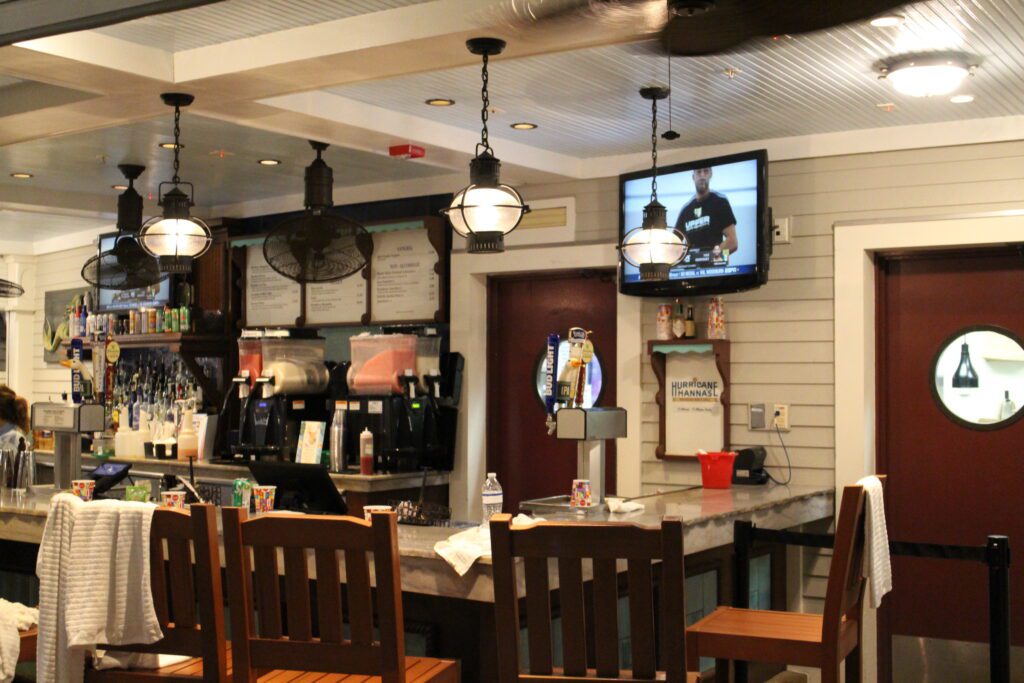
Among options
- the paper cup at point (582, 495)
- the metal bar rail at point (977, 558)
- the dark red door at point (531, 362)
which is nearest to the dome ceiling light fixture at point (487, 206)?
the paper cup at point (582, 495)

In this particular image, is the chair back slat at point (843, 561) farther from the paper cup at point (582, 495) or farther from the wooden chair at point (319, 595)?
the wooden chair at point (319, 595)

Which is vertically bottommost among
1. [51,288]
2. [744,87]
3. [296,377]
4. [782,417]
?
[782,417]

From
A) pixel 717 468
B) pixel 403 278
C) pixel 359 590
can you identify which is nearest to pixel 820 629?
pixel 359 590

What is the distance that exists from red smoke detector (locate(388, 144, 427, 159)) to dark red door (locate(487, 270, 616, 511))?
1380mm

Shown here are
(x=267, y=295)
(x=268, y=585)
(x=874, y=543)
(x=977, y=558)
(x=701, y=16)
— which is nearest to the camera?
(x=268, y=585)

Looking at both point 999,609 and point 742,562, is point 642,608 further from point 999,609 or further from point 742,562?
point 742,562

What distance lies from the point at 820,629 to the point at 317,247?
3250mm

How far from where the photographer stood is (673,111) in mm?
5594

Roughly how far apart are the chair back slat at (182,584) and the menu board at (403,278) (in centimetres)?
430

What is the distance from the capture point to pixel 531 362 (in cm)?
712

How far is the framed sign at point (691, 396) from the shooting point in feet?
20.3

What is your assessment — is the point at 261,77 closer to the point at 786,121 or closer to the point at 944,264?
the point at 786,121

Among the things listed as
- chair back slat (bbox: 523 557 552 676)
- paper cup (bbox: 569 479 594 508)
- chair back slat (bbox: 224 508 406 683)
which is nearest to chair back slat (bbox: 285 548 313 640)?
chair back slat (bbox: 224 508 406 683)

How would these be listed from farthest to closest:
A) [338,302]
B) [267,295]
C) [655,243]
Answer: [267,295]
[338,302]
[655,243]
